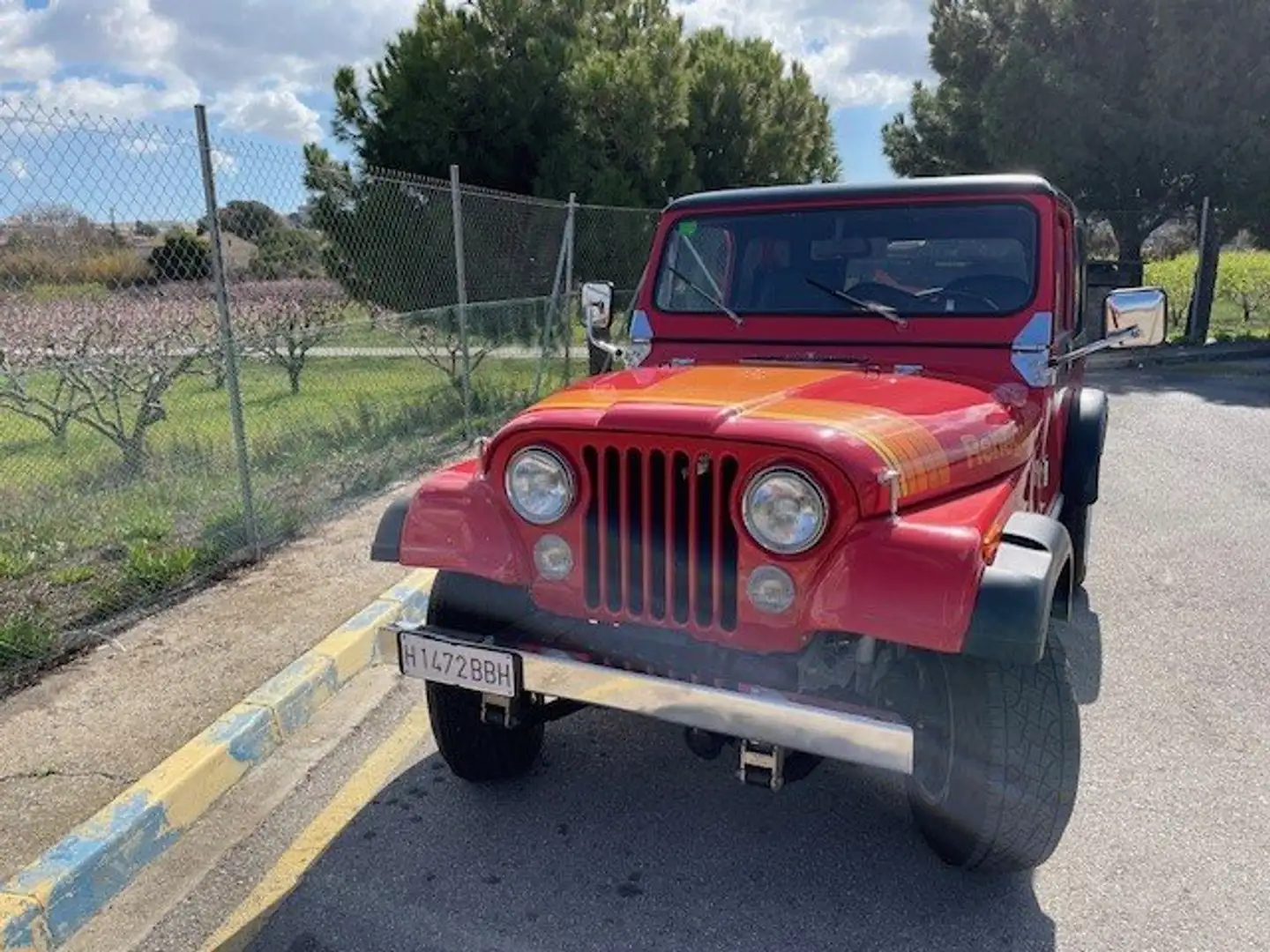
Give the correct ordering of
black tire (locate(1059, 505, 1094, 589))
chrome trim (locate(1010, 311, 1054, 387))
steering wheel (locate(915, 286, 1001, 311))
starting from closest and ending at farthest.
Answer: chrome trim (locate(1010, 311, 1054, 387)) < steering wheel (locate(915, 286, 1001, 311)) < black tire (locate(1059, 505, 1094, 589))

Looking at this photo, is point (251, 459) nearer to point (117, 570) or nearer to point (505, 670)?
point (117, 570)

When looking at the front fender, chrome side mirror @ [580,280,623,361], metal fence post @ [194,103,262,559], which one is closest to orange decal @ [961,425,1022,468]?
the front fender

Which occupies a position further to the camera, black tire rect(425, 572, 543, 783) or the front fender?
black tire rect(425, 572, 543, 783)

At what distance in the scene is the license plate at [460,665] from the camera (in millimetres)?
2564

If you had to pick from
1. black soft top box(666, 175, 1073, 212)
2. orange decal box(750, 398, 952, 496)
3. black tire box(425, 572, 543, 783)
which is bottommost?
black tire box(425, 572, 543, 783)

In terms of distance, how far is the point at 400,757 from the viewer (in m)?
3.43

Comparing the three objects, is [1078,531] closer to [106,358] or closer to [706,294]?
[706,294]

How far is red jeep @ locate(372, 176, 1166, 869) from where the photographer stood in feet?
7.40

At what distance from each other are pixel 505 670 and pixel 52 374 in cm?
531

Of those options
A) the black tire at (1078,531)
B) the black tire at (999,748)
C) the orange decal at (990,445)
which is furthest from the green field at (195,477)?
the black tire at (1078,531)

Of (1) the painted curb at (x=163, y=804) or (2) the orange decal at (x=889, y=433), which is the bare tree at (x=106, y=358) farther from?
(2) the orange decal at (x=889, y=433)

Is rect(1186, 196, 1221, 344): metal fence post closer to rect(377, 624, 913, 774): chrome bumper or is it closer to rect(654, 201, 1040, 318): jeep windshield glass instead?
rect(654, 201, 1040, 318): jeep windshield glass

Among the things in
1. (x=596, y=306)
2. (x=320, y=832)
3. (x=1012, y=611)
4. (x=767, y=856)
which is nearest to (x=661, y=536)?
(x=1012, y=611)

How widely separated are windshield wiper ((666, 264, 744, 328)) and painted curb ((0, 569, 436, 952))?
1963 millimetres
